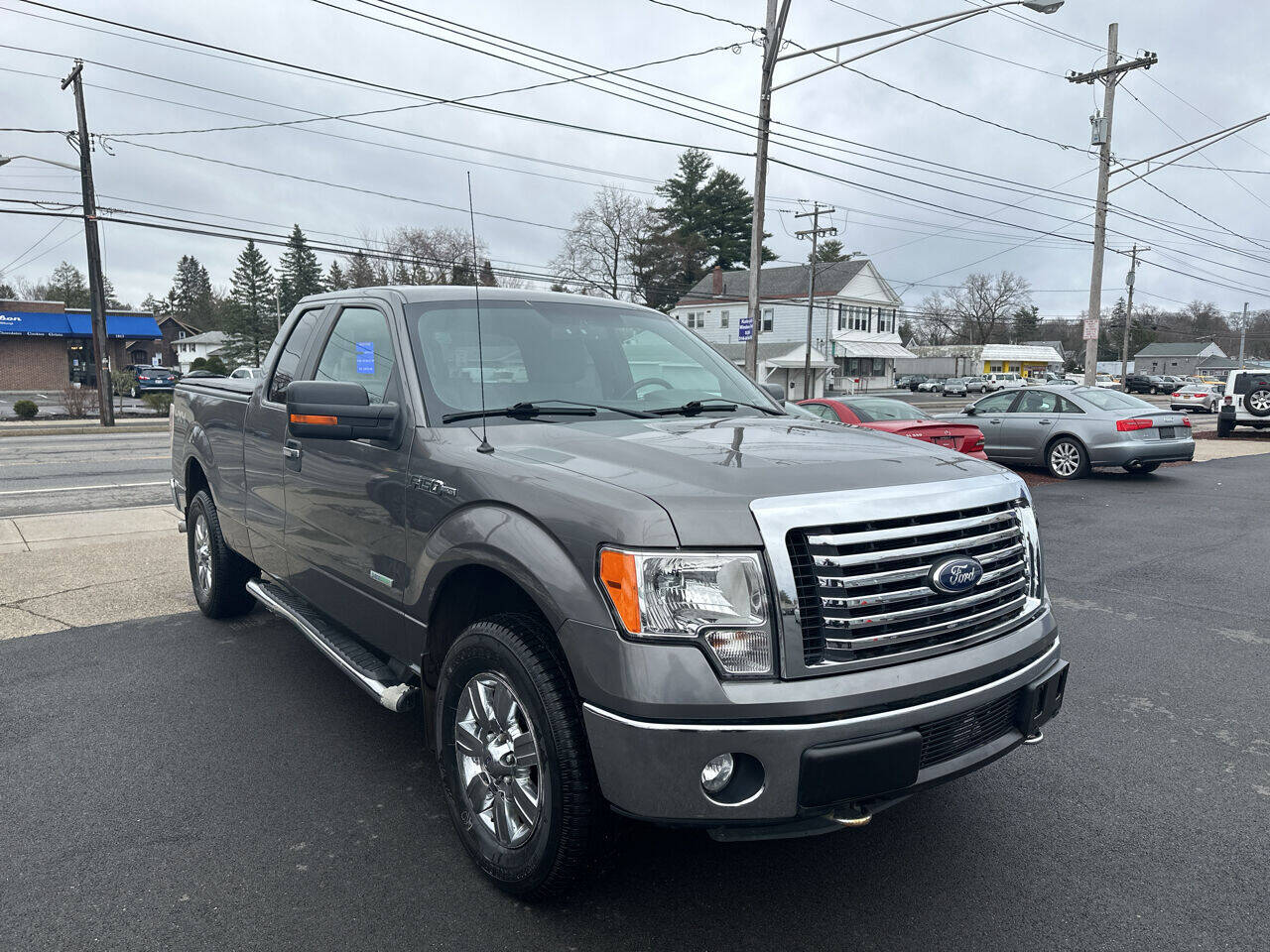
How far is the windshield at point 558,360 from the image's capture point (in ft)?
11.3

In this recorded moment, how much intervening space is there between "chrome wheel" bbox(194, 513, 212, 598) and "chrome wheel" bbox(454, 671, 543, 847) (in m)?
3.31

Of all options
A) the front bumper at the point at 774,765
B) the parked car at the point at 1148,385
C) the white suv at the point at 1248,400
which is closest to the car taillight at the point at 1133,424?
the white suv at the point at 1248,400

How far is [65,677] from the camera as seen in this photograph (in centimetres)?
465

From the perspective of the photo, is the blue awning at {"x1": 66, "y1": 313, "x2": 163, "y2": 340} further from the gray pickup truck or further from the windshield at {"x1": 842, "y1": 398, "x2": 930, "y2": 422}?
the gray pickup truck

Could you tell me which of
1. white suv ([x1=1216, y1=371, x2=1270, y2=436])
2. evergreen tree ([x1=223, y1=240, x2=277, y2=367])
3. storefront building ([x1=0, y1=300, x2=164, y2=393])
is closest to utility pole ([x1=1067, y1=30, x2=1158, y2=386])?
white suv ([x1=1216, y1=371, x2=1270, y2=436])

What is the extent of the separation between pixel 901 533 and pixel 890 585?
0.15 m

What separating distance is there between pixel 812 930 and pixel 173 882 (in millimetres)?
2019

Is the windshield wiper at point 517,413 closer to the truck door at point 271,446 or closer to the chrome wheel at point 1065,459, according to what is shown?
the truck door at point 271,446

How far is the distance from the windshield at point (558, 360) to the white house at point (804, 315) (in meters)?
60.2

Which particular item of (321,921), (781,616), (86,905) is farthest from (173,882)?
(781,616)

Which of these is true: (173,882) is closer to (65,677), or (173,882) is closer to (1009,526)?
(65,677)

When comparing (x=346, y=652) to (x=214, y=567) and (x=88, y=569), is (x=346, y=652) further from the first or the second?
(x=88, y=569)

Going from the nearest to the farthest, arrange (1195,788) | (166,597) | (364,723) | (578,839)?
(578,839)
(1195,788)
(364,723)
(166,597)

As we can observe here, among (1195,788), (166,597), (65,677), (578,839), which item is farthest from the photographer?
(166,597)
